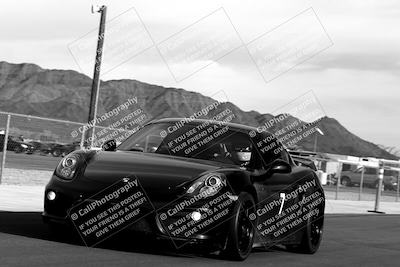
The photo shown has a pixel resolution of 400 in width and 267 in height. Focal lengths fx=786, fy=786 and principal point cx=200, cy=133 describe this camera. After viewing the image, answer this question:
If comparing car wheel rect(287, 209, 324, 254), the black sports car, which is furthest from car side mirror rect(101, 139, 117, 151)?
car wheel rect(287, 209, 324, 254)

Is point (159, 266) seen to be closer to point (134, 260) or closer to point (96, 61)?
point (134, 260)

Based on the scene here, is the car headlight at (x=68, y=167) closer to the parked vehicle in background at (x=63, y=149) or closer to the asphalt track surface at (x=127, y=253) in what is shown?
the asphalt track surface at (x=127, y=253)

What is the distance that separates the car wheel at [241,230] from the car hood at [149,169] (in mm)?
435

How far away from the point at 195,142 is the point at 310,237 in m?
2.05

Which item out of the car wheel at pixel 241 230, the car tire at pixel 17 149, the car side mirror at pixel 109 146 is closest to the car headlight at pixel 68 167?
the car side mirror at pixel 109 146

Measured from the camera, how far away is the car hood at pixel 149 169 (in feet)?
24.2

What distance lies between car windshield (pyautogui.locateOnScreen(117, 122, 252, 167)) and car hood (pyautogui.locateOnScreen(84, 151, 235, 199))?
36cm

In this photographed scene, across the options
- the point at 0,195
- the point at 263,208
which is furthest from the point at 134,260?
the point at 0,195

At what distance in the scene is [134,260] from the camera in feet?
23.4

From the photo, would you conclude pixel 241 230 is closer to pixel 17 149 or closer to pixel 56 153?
pixel 17 149

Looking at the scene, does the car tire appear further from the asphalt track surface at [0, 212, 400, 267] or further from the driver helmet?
the driver helmet

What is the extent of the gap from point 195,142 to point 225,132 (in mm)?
397

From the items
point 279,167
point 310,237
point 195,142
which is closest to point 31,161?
point 310,237

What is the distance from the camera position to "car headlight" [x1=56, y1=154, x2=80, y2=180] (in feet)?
25.0
